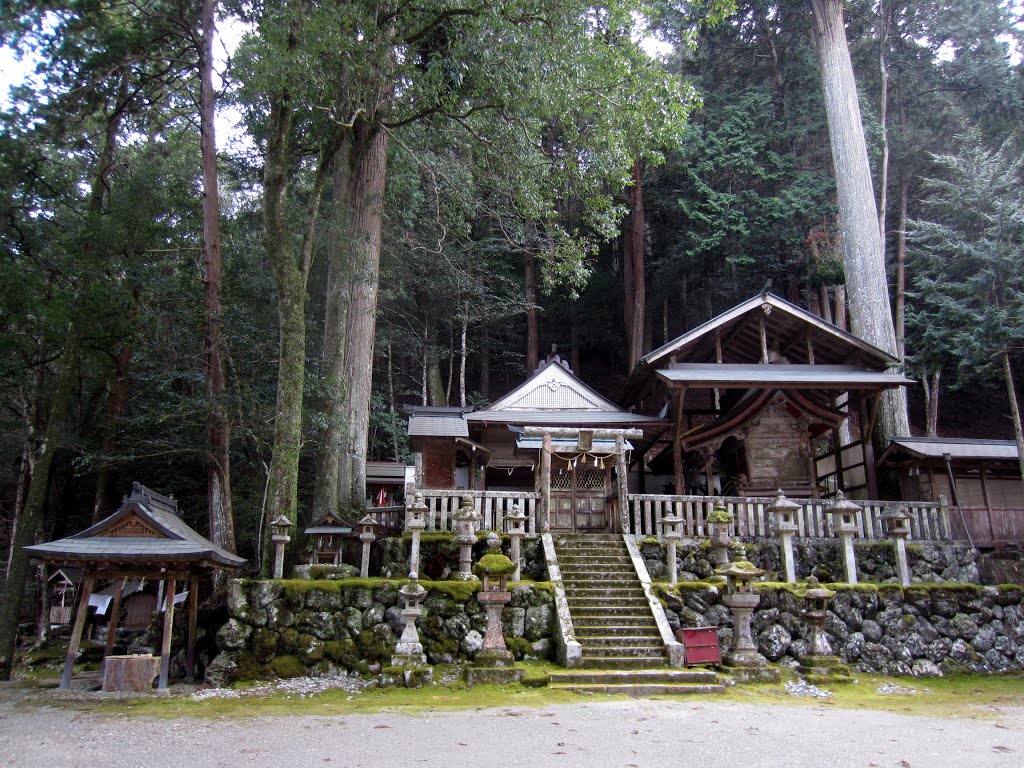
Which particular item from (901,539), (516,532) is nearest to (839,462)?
(901,539)

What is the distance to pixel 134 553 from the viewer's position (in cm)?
887

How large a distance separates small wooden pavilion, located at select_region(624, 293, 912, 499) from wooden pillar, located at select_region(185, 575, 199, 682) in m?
9.80

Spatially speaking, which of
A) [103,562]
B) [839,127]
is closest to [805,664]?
[103,562]

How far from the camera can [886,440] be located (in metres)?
16.0

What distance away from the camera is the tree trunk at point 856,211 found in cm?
1709

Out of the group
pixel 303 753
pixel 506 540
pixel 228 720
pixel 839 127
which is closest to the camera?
pixel 303 753

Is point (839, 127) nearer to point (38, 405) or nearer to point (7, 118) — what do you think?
point (7, 118)

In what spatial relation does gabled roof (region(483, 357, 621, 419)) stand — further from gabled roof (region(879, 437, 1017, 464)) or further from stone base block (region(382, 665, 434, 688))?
stone base block (region(382, 665, 434, 688))

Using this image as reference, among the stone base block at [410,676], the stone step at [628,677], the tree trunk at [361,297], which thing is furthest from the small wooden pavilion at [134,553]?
the stone step at [628,677]

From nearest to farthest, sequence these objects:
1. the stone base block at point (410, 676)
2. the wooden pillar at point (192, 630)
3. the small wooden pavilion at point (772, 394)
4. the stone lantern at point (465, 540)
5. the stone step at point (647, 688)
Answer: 1. the stone step at point (647, 688)
2. the stone base block at point (410, 676)
3. the wooden pillar at point (192, 630)
4. the stone lantern at point (465, 540)
5. the small wooden pavilion at point (772, 394)

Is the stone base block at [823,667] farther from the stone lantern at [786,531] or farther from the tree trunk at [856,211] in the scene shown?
the tree trunk at [856,211]

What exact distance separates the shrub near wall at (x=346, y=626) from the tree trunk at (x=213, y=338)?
102 inches

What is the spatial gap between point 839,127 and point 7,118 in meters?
20.6

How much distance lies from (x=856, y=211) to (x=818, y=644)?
13.0m
